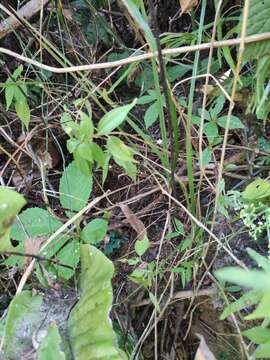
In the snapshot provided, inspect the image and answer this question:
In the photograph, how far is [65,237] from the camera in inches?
35.8

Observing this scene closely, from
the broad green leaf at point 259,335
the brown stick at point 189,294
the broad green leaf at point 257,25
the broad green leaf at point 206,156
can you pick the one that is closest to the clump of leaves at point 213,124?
the broad green leaf at point 206,156

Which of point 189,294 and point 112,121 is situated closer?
point 112,121

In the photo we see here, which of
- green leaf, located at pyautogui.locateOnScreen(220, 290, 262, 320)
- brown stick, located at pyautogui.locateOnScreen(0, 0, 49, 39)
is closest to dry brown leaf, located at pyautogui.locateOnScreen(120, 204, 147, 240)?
green leaf, located at pyautogui.locateOnScreen(220, 290, 262, 320)

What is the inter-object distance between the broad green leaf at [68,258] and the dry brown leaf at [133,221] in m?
0.12

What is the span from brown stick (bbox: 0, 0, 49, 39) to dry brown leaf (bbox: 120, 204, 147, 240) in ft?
1.41

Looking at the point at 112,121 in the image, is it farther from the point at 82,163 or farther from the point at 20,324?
the point at 20,324

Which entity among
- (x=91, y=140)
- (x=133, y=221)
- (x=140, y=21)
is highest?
(x=140, y=21)

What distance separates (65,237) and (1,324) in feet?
0.58

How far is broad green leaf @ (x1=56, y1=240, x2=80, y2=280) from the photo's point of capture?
0.88m

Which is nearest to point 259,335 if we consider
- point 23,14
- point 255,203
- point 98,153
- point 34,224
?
point 255,203

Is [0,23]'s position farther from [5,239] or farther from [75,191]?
[5,239]

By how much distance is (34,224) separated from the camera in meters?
0.94

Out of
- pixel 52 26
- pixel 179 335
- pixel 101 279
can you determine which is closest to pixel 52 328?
pixel 101 279

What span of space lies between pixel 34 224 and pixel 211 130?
13.8 inches
